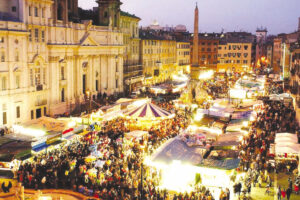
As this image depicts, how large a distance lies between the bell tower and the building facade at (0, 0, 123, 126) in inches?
5.5

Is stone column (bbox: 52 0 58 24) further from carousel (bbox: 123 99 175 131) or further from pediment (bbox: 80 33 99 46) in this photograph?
carousel (bbox: 123 99 175 131)

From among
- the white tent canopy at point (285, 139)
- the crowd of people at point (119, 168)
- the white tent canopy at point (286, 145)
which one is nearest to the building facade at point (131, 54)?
the crowd of people at point (119, 168)

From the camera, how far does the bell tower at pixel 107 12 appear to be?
50.1 metres

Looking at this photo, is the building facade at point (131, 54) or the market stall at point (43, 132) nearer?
the market stall at point (43, 132)

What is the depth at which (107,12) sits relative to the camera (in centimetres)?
5028

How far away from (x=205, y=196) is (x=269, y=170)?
6.62 m

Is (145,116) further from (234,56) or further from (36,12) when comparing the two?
(234,56)

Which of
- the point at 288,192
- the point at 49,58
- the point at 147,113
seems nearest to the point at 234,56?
the point at 49,58

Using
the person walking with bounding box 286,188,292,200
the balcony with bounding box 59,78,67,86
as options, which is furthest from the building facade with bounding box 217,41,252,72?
the person walking with bounding box 286,188,292,200

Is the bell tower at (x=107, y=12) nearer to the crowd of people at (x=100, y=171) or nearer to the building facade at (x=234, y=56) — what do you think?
the crowd of people at (x=100, y=171)

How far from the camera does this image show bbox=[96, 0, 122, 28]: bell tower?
164 ft

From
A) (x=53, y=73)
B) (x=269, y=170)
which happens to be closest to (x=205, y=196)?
(x=269, y=170)

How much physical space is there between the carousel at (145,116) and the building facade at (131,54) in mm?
24708

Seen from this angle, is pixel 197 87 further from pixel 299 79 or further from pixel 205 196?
pixel 205 196
